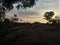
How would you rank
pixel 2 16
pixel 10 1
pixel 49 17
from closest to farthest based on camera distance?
pixel 10 1 → pixel 2 16 → pixel 49 17

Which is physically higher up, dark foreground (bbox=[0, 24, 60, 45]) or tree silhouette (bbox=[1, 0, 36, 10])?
tree silhouette (bbox=[1, 0, 36, 10])

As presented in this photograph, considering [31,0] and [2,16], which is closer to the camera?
[31,0]

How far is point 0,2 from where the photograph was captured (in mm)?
18734

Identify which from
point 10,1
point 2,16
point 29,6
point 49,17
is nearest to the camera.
Answer: point 10,1

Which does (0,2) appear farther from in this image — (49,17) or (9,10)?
(49,17)

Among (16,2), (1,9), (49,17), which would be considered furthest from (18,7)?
(49,17)

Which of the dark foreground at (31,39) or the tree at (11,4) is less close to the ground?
the tree at (11,4)

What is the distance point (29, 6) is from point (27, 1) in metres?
0.55

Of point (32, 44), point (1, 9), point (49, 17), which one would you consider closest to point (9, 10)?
point (1, 9)

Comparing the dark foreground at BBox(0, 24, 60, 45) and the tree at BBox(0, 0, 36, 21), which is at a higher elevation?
the tree at BBox(0, 0, 36, 21)

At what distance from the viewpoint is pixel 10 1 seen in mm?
18562

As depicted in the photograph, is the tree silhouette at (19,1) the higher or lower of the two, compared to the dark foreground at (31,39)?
higher

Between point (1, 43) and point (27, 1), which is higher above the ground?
point (27, 1)

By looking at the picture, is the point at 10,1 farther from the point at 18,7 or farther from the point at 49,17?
the point at 49,17
